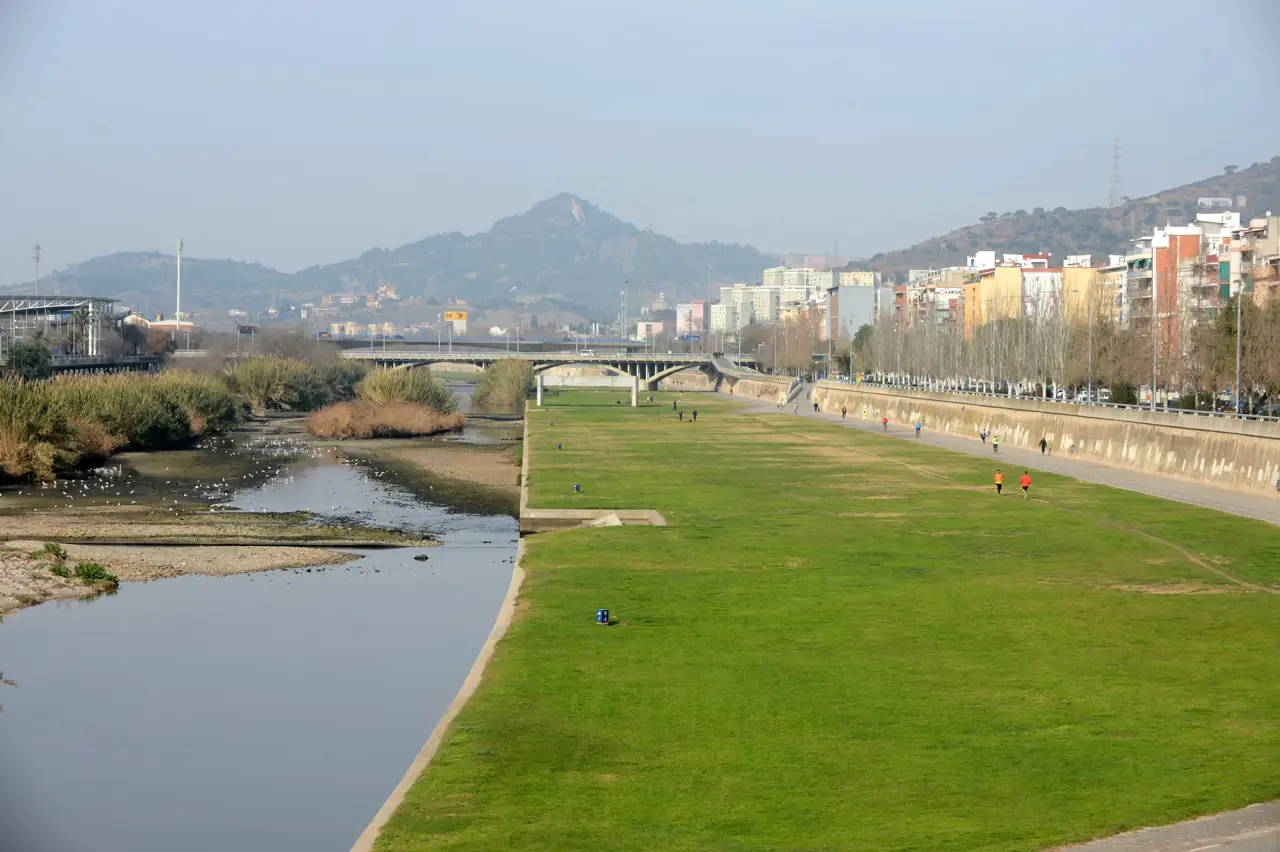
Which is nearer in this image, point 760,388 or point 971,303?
point 760,388

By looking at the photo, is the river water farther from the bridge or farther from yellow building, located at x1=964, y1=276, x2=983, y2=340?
yellow building, located at x1=964, y1=276, x2=983, y2=340

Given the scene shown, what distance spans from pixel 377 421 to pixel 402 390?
30.8 ft

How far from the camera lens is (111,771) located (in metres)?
19.4

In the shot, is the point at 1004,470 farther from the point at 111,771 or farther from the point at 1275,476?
the point at 111,771

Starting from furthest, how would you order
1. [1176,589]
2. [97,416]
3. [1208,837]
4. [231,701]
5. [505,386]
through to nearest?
[505,386], [97,416], [1176,589], [231,701], [1208,837]

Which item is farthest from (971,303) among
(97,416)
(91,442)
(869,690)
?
(869,690)

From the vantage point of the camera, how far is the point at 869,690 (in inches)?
784

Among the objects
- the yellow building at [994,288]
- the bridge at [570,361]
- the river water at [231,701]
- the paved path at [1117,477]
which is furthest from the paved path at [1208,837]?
the yellow building at [994,288]

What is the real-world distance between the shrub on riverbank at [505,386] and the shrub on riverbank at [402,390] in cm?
3314

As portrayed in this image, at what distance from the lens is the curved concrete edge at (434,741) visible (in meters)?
14.5

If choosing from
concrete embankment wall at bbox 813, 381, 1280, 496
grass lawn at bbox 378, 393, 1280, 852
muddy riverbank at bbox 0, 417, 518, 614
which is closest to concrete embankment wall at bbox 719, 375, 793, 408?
concrete embankment wall at bbox 813, 381, 1280, 496

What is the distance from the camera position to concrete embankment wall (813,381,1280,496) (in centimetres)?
4856

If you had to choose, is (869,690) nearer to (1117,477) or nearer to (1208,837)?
(1208,837)

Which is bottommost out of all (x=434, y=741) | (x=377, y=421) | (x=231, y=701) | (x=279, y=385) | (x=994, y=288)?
(x=231, y=701)
